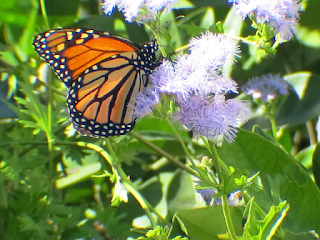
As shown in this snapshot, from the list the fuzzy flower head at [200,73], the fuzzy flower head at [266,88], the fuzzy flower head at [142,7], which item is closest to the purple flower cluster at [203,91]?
the fuzzy flower head at [200,73]

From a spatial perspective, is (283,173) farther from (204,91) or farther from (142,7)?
(142,7)

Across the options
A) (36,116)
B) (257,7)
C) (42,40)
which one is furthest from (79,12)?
(257,7)

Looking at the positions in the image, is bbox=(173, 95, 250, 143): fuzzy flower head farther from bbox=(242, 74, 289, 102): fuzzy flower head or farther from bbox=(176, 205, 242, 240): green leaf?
bbox=(242, 74, 289, 102): fuzzy flower head

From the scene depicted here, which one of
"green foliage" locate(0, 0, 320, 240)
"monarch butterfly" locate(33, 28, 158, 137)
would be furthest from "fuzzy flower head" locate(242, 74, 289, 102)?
"monarch butterfly" locate(33, 28, 158, 137)

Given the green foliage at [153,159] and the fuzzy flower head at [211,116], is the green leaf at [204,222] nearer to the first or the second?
the green foliage at [153,159]

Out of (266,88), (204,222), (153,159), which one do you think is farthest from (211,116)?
(153,159)

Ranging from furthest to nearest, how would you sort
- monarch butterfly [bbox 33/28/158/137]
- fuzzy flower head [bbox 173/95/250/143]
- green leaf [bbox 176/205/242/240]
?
monarch butterfly [bbox 33/28/158/137] → green leaf [bbox 176/205/242/240] → fuzzy flower head [bbox 173/95/250/143]
